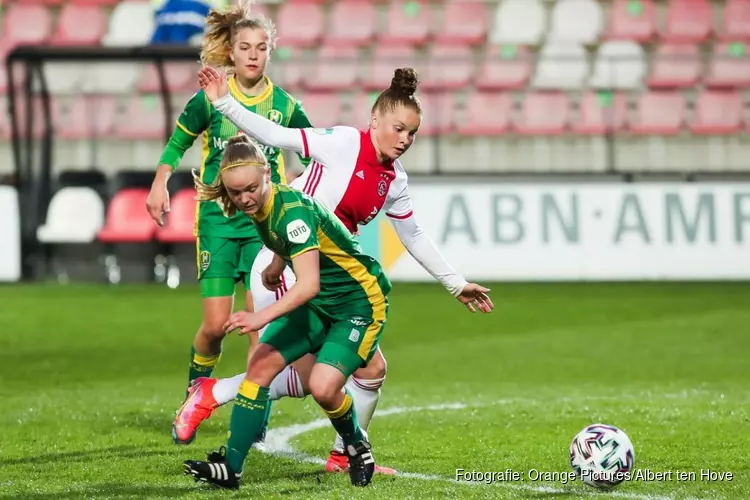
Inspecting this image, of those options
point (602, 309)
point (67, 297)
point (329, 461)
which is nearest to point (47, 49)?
point (67, 297)

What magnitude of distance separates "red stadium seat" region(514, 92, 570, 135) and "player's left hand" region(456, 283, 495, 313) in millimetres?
9792

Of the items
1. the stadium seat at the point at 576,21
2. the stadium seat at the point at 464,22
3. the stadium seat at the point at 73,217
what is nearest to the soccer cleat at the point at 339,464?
the stadium seat at the point at 73,217

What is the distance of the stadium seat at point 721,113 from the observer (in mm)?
14523

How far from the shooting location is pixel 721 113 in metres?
14.6

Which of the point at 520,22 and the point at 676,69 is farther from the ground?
the point at 520,22

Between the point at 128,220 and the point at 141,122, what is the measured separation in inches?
48.6

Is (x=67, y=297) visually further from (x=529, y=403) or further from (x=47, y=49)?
(x=529, y=403)

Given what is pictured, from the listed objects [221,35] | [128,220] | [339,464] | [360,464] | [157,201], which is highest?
[221,35]

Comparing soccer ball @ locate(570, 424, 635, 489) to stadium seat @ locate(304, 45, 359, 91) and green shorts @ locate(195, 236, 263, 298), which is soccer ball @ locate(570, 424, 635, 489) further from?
stadium seat @ locate(304, 45, 359, 91)

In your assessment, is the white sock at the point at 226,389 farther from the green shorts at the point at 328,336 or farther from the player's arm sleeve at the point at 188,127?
the player's arm sleeve at the point at 188,127

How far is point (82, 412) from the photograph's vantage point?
6574mm

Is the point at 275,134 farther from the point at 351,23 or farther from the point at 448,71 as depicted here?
the point at 351,23

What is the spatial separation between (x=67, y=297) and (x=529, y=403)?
23.2 ft

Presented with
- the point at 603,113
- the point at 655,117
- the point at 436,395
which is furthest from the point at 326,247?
the point at 655,117
